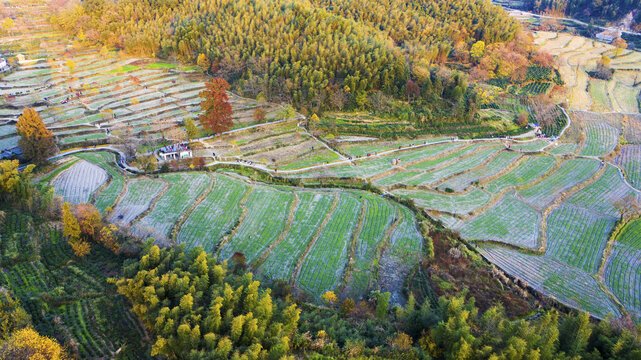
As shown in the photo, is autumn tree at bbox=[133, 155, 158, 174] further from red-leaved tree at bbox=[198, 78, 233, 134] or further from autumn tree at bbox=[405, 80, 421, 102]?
autumn tree at bbox=[405, 80, 421, 102]

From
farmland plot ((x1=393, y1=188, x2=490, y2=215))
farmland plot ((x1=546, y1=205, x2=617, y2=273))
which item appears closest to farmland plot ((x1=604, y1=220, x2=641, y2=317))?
farmland plot ((x1=546, y1=205, x2=617, y2=273))

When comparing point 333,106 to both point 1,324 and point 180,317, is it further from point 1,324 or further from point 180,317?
point 1,324

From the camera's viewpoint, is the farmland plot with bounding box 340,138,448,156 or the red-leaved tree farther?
the farmland plot with bounding box 340,138,448,156

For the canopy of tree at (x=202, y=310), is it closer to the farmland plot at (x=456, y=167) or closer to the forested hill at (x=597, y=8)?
the farmland plot at (x=456, y=167)

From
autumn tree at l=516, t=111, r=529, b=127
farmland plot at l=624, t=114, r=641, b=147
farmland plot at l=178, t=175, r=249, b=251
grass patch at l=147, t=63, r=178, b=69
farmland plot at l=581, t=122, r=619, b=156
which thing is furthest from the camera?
grass patch at l=147, t=63, r=178, b=69

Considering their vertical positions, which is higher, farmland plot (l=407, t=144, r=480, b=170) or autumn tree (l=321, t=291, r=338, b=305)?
farmland plot (l=407, t=144, r=480, b=170)

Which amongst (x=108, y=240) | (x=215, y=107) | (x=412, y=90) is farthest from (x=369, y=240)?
(x=412, y=90)
